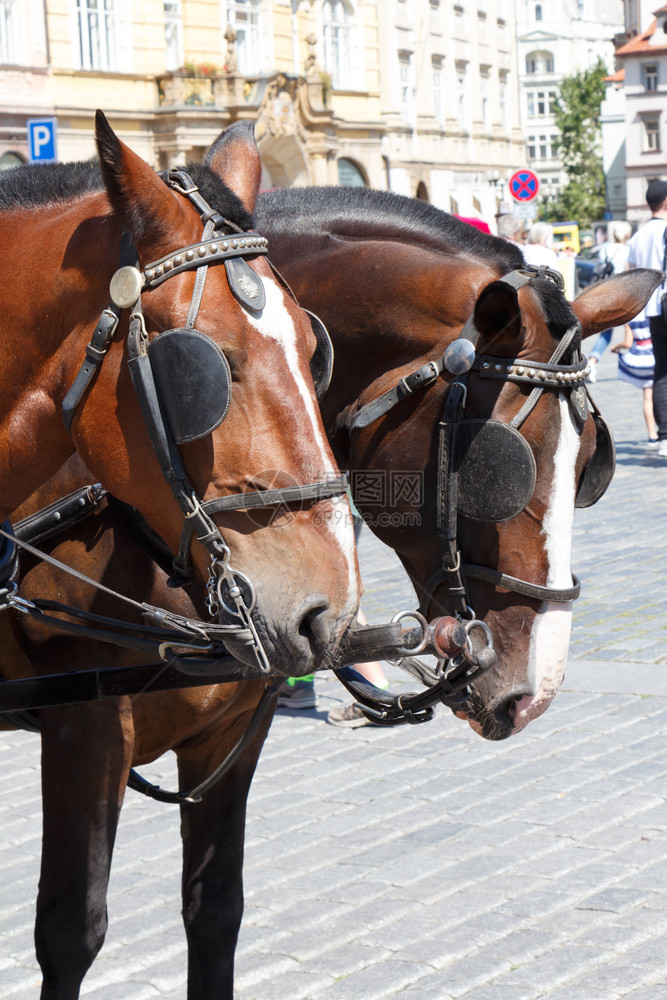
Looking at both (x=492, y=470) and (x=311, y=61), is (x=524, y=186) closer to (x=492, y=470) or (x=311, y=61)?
(x=311, y=61)

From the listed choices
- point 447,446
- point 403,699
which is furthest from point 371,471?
point 403,699

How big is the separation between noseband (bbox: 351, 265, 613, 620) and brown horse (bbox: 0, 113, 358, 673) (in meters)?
0.74

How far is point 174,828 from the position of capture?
4.70m

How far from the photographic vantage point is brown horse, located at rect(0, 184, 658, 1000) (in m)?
2.84

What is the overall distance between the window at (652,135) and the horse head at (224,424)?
7478 centimetres

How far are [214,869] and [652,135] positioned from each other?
75.0m

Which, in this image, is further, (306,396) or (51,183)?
(51,183)

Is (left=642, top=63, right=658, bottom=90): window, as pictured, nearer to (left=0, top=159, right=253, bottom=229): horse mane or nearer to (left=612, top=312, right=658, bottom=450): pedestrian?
(left=612, top=312, right=658, bottom=450): pedestrian

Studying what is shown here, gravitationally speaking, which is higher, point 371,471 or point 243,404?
point 243,404

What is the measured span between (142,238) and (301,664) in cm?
73

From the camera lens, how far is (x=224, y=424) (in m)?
2.19

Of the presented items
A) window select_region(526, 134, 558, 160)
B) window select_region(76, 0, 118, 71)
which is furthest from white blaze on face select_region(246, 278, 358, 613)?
window select_region(526, 134, 558, 160)

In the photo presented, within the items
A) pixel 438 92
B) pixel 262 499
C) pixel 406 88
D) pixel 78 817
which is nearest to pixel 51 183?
pixel 262 499

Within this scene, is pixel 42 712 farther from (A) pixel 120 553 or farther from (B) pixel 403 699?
(B) pixel 403 699
